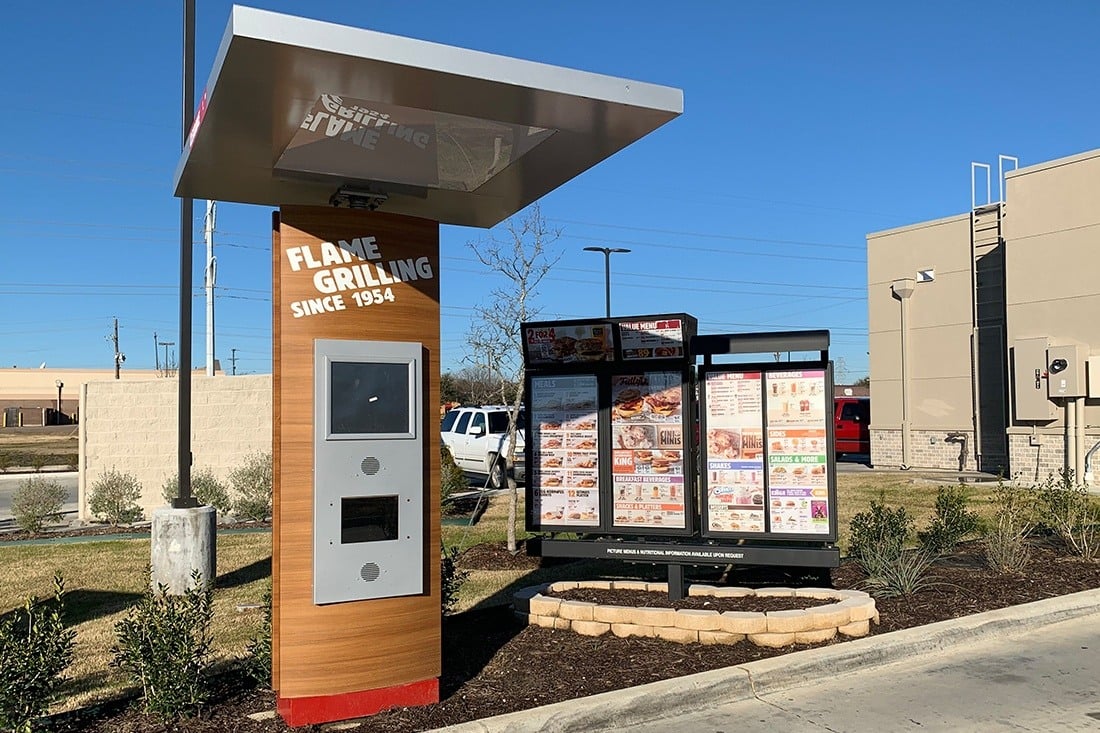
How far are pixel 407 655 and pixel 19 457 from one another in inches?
1457

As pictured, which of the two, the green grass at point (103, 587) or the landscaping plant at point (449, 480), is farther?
the landscaping plant at point (449, 480)

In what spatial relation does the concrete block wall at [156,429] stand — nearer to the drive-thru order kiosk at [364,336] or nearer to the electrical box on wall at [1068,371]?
the drive-thru order kiosk at [364,336]

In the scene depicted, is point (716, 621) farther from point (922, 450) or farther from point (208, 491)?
point (922, 450)

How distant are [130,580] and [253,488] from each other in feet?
16.8

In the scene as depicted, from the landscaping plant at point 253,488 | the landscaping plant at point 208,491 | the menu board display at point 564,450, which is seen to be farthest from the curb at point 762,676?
the landscaping plant at point 208,491

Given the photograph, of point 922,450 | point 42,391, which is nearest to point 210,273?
point 922,450

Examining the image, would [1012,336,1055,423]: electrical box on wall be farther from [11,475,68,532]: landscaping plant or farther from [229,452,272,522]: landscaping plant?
[11,475,68,532]: landscaping plant

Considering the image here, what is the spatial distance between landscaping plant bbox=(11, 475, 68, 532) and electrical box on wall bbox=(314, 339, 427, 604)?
10867mm

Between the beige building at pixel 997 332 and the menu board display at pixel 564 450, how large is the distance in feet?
46.2

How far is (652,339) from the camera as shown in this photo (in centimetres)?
769

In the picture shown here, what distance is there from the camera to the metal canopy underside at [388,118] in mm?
3998

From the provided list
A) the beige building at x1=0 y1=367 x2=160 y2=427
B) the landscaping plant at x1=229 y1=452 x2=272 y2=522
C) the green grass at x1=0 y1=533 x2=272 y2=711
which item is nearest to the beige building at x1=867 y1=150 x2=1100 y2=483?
the landscaping plant at x1=229 y1=452 x2=272 y2=522

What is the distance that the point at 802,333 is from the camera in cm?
723

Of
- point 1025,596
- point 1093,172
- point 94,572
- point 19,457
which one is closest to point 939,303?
point 1093,172
